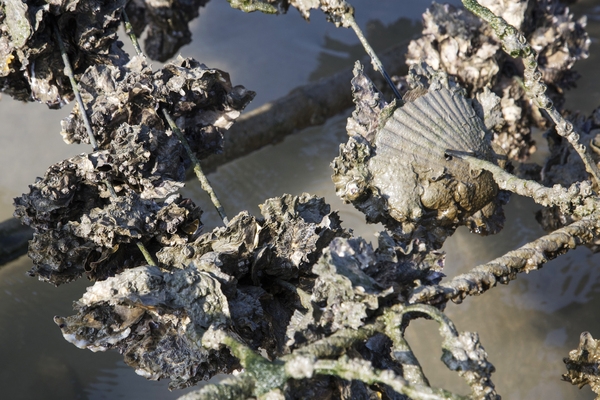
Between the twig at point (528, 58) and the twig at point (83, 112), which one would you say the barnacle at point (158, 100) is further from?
the twig at point (528, 58)

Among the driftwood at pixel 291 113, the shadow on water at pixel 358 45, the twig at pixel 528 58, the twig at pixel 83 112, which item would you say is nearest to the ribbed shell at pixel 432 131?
the twig at pixel 528 58

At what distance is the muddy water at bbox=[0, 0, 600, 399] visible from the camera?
1.43 meters

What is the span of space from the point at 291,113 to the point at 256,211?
372 millimetres

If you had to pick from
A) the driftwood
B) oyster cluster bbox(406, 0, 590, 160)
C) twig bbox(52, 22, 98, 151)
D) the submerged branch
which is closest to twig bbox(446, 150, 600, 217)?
the submerged branch

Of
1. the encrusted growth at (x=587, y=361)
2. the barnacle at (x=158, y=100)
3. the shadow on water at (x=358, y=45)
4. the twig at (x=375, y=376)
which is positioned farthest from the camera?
the shadow on water at (x=358, y=45)

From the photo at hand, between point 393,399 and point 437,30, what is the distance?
2.92 ft

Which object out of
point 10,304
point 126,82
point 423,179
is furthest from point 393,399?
point 10,304

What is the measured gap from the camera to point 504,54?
1.41 m

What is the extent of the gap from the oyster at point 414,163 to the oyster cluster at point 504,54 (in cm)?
33

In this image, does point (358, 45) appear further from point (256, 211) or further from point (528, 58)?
point (528, 58)

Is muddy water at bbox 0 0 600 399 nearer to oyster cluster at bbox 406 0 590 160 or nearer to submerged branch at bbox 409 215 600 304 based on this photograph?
oyster cluster at bbox 406 0 590 160

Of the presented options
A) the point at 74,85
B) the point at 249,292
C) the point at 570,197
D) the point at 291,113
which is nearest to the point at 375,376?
the point at 249,292

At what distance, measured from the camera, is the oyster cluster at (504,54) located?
135 centimetres

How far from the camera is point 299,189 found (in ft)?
6.40
